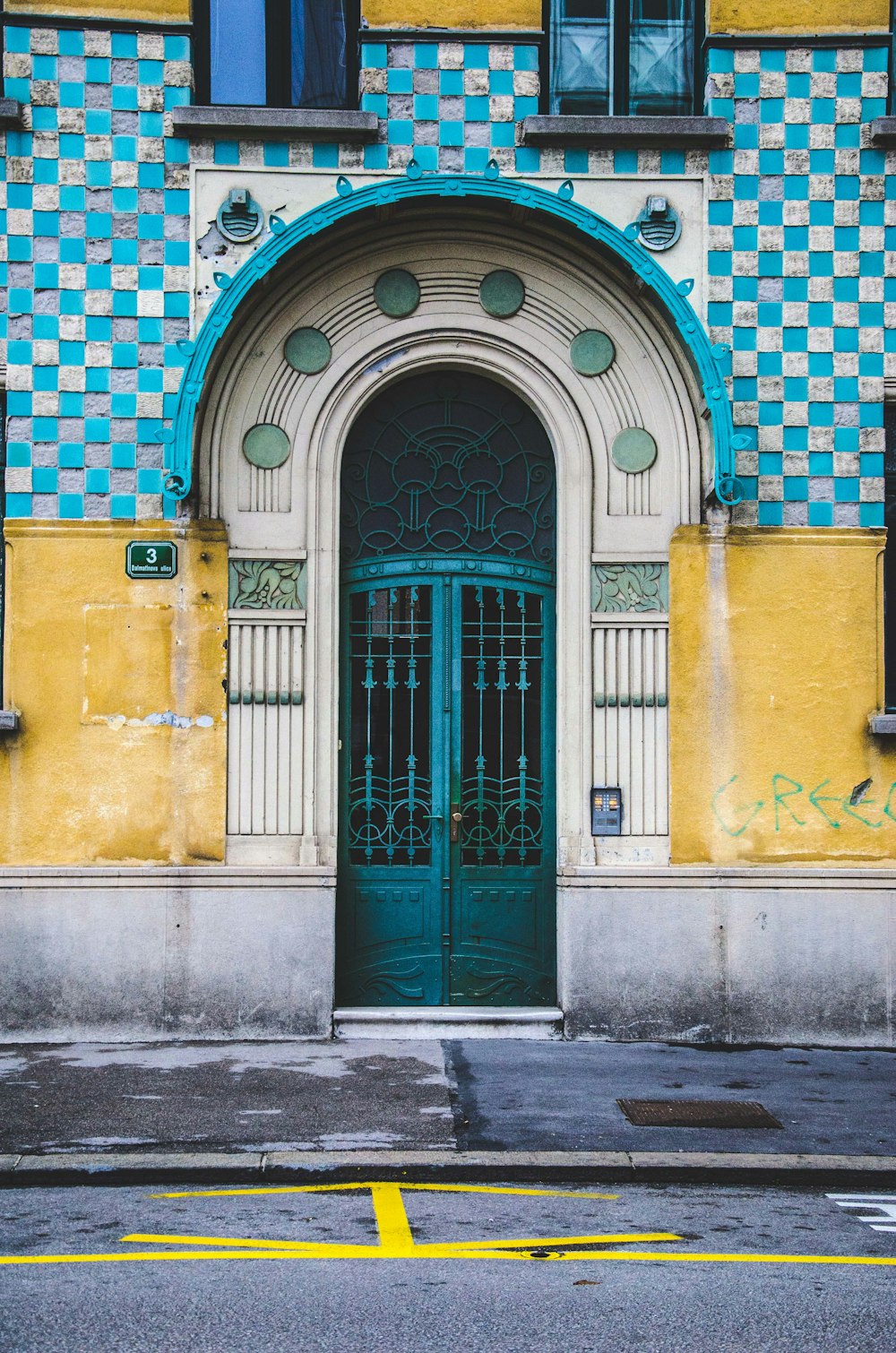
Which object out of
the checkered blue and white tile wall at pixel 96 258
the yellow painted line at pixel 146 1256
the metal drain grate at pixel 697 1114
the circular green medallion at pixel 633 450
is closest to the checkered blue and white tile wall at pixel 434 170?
the checkered blue and white tile wall at pixel 96 258

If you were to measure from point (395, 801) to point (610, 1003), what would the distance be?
2.00 meters

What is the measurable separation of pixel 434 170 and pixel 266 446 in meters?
2.20

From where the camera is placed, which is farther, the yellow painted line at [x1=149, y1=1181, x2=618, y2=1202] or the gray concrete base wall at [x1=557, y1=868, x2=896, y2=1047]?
the gray concrete base wall at [x1=557, y1=868, x2=896, y2=1047]

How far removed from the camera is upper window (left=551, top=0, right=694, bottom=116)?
33.1ft

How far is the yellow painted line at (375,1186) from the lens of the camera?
663cm

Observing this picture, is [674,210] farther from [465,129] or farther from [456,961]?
[456,961]

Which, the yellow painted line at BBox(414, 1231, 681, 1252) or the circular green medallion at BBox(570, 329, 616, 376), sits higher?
the circular green medallion at BBox(570, 329, 616, 376)

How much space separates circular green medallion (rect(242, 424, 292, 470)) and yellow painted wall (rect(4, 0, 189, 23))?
9.16 feet

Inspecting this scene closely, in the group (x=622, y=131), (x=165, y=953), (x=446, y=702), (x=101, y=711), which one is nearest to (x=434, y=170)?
(x=622, y=131)

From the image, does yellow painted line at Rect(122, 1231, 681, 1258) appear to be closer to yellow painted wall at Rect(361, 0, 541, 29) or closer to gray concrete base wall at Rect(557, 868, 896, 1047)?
gray concrete base wall at Rect(557, 868, 896, 1047)

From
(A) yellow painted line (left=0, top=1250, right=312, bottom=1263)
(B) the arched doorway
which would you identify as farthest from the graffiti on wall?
(A) yellow painted line (left=0, top=1250, right=312, bottom=1263)

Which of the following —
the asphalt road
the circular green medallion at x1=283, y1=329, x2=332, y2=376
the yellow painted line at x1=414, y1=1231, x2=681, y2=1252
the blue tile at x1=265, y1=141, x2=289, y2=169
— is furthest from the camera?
the circular green medallion at x1=283, y1=329, x2=332, y2=376

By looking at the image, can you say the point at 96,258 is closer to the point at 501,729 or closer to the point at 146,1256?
the point at 501,729

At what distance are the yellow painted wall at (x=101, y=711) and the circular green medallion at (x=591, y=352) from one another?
114 inches
